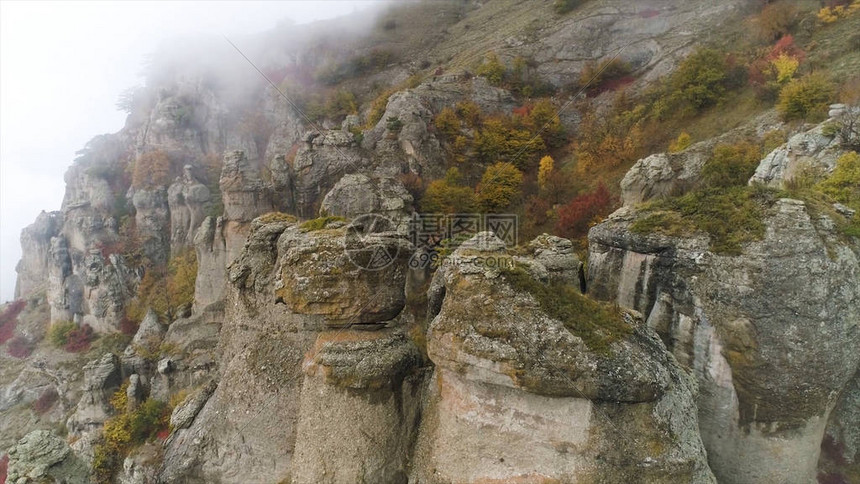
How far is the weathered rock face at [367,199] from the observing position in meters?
24.5


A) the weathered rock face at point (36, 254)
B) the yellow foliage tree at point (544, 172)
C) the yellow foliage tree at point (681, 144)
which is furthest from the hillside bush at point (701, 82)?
the weathered rock face at point (36, 254)

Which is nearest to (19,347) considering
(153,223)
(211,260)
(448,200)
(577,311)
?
(153,223)

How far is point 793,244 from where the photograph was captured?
6.83m

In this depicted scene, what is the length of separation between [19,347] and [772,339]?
4990 cm

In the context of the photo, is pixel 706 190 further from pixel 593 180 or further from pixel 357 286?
pixel 593 180

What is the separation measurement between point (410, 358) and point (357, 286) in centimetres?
169

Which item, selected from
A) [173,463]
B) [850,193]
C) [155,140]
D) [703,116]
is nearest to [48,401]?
[155,140]

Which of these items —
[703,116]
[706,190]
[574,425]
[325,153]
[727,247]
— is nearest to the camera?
[574,425]

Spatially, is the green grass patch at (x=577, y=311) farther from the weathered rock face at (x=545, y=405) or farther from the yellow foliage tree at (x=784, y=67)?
the yellow foliage tree at (x=784, y=67)

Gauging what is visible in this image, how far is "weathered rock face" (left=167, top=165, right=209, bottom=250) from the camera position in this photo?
33094 millimetres

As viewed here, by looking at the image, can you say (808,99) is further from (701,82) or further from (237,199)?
(237,199)

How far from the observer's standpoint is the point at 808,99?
17.8m

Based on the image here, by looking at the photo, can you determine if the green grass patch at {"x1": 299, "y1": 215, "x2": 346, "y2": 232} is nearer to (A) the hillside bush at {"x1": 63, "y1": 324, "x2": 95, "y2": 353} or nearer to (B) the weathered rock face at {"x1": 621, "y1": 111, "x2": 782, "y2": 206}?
(B) the weathered rock face at {"x1": 621, "y1": 111, "x2": 782, "y2": 206}

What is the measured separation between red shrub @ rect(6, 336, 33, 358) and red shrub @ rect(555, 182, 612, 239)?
44.4 metres
